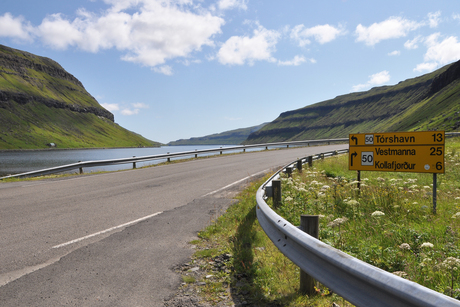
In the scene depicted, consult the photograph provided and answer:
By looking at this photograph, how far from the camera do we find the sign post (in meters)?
6.14

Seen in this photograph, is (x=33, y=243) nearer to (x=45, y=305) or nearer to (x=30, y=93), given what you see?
(x=45, y=305)

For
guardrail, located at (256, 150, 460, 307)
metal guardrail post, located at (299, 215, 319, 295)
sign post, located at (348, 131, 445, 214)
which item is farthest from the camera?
sign post, located at (348, 131, 445, 214)

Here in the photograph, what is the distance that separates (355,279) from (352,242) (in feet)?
8.67

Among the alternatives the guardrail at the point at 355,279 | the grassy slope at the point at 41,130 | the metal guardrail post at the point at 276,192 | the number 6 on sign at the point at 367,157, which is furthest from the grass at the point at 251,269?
the grassy slope at the point at 41,130

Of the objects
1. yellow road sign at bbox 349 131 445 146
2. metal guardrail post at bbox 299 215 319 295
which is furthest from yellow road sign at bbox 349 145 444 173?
metal guardrail post at bbox 299 215 319 295

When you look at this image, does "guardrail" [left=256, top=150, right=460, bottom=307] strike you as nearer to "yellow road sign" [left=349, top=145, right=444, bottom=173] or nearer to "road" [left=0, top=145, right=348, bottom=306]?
"road" [left=0, top=145, right=348, bottom=306]

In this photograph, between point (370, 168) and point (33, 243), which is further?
point (370, 168)

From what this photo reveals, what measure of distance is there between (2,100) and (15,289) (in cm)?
21063

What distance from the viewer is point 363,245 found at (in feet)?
13.2

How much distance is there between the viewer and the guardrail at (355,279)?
4.49 feet

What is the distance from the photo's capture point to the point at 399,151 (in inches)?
269

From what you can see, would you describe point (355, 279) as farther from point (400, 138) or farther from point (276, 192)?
point (400, 138)

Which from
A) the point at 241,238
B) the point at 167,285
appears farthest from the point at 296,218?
the point at 167,285

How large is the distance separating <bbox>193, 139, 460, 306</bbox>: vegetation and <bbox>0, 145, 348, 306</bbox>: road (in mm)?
731
